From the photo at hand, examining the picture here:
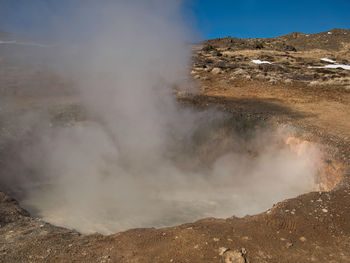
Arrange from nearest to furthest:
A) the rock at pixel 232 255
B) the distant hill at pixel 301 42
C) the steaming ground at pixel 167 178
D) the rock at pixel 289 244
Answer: the rock at pixel 232 255, the rock at pixel 289 244, the steaming ground at pixel 167 178, the distant hill at pixel 301 42

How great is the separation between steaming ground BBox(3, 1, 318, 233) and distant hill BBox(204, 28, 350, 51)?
84.6 feet

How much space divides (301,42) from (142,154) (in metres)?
35.8

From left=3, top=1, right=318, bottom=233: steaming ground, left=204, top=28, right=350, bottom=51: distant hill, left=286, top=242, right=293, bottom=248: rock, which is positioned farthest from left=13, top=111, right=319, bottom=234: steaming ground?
left=204, top=28, right=350, bottom=51: distant hill

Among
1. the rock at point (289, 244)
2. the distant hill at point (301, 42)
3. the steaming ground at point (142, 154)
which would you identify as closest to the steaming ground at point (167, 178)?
the steaming ground at point (142, 154)

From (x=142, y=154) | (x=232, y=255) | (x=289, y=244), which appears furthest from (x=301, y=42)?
(x=232, y=255)

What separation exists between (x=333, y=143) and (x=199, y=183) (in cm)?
253

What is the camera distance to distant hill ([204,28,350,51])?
1240 inches

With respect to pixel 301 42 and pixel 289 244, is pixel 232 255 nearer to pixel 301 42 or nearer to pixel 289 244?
pixel 289 244

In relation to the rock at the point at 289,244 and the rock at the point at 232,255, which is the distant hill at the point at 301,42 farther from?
the rock at the point at 232,255

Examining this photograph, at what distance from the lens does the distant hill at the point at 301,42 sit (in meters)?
31.5

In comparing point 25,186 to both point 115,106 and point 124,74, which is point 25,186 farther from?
point 124,74

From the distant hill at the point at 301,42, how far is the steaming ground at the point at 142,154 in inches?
1016

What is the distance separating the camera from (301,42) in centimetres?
3559

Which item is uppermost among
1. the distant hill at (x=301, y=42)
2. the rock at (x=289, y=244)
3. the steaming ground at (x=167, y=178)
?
the distant hill at (x=301, y=42)
